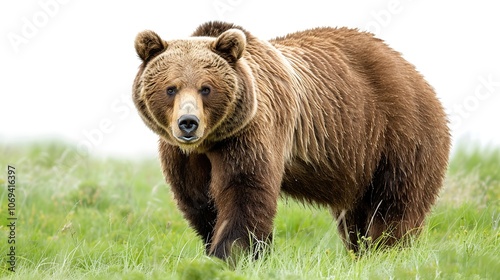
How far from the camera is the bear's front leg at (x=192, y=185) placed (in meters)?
6.63

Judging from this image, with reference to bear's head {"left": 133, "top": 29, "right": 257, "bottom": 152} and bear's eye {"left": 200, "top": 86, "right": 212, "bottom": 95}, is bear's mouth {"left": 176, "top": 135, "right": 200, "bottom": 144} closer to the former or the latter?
bear's head {"left": 133, "top": 29, "right": 257, "bottom": 152}

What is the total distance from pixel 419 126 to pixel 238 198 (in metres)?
2.08

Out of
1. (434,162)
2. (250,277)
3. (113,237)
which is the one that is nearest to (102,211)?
(113,237)

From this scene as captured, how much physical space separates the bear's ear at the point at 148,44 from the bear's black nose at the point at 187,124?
735mm


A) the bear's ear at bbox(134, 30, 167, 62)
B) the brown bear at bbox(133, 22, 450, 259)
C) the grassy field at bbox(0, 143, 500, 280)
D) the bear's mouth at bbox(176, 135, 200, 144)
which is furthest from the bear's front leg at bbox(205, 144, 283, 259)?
the bear's ear at bbox(134, 30, 167, 62)

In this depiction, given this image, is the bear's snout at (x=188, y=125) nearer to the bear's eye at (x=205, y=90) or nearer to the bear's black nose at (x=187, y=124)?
the bear's black nose at (x=187, y=124)

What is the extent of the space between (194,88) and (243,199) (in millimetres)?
837

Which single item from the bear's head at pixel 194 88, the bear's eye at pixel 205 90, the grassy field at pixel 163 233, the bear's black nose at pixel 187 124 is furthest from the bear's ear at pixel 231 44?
the grassy field at pixel 163 233

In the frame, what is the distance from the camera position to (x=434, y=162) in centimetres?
762

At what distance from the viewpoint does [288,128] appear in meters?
6.74

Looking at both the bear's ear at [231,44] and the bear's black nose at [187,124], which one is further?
the bear's ear at [231,44]

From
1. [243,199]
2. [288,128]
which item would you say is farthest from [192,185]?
[288,128]

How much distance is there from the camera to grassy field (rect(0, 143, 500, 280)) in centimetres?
567

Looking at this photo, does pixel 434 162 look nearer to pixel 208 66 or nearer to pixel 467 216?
pixel 467 216
